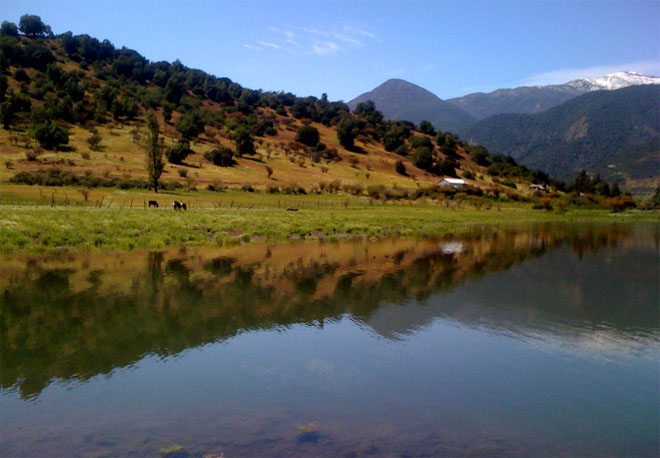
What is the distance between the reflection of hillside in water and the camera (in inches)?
435

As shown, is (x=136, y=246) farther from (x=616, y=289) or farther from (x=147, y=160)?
(x=147, y=160)

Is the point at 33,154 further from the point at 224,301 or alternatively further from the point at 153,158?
the point at 224,301

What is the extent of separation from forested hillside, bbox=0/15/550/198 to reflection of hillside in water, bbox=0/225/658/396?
126ft

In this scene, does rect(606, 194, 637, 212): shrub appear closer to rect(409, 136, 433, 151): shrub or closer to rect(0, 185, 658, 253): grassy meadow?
rect(0, 185, 658, 253): grassy meadow

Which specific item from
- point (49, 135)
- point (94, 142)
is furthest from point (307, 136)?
point (49, 135)

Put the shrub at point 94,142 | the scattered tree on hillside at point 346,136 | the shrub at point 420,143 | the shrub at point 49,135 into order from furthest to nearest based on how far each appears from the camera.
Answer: the shrub at point 420,143, the scattered tree on hillside at point 346,136, the shrub at point 94,142, the shrub at point 49,135

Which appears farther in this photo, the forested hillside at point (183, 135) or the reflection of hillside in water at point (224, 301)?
the forested hillside at point (183, 135)

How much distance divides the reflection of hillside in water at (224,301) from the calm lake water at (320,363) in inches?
3.3

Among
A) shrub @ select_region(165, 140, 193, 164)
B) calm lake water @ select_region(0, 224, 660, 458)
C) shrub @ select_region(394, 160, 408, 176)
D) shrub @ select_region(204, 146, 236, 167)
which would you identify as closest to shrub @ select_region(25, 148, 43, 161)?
shrub @ select_region(165, 140, 193, 164)

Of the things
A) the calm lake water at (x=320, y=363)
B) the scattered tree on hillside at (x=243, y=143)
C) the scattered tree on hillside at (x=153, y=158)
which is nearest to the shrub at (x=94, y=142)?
the scattered tree on hillside at (x=153, y=158)

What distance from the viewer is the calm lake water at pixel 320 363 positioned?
711 cm

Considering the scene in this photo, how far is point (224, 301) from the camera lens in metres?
15.3

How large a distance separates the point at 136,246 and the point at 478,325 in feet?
62.4

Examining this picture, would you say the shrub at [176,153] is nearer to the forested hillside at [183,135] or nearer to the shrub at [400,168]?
the forested hillside at [183,135]
